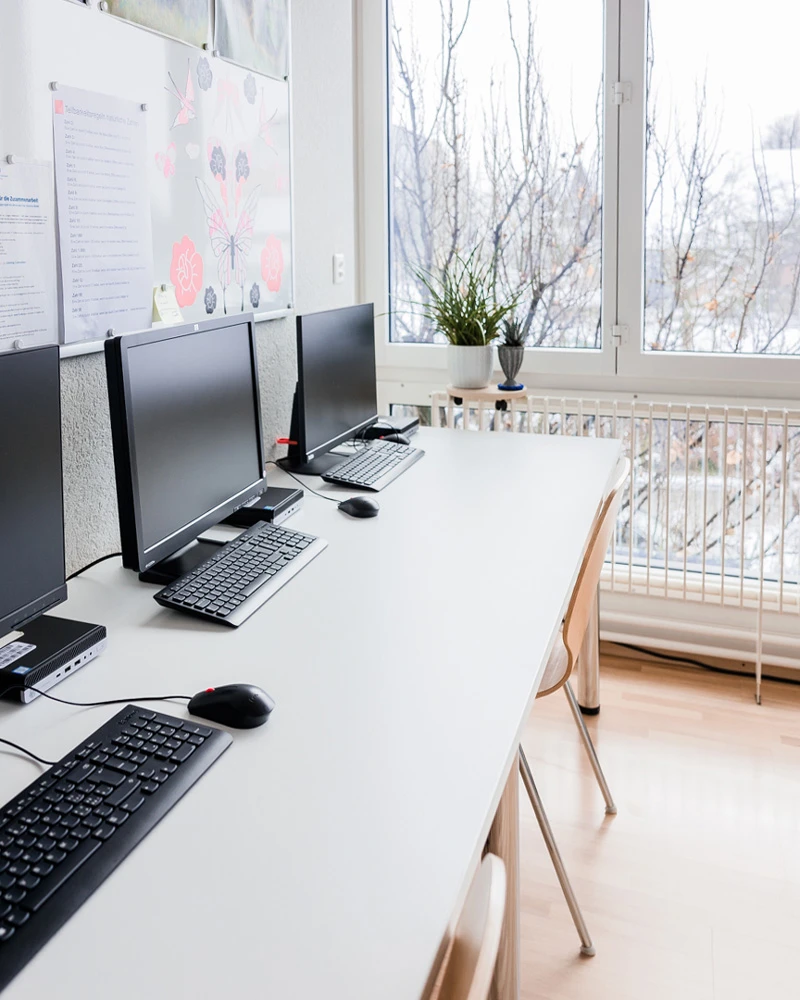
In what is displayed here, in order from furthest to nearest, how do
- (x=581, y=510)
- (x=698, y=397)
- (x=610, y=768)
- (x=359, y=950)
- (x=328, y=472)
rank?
(x=698, y=397)
(x=610, y=768)
(x=328, y=472)
(x=581, y=510)
(x=359, y=950)

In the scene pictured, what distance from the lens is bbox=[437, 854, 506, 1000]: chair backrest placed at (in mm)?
671

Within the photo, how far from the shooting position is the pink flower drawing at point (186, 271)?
6.23 feet

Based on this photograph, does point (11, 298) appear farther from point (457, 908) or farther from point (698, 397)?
point (698, 397)

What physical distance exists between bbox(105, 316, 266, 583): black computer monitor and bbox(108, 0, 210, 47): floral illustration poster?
564 millimetres

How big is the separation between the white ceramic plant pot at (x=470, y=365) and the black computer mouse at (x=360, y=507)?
3.21 ft

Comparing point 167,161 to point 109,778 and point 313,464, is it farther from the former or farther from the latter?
point 109,778

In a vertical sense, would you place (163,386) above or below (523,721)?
above

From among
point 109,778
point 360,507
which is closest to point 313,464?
point 360,507

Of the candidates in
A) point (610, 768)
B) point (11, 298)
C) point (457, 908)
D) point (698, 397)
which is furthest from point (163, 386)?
point (698, 397)

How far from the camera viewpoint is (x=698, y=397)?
2953mm

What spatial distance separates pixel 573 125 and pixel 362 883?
268 cm

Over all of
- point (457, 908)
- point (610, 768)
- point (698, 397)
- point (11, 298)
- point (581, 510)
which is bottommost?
point (610, 768)

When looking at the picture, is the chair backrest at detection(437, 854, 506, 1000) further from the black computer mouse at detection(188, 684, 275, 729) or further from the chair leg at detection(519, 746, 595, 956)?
the chair leg at detection(519, 746, 595, 956)

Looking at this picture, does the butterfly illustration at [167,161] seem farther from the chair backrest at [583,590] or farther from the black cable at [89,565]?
the chair backrest at [583,590]
